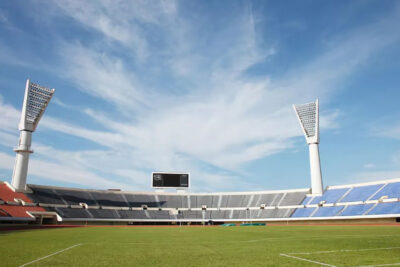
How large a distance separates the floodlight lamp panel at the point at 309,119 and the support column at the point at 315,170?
2035 mm

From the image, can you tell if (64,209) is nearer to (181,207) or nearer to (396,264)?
(181,207)

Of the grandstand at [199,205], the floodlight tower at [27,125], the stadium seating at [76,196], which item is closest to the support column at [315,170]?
the grandstand at [199,205]

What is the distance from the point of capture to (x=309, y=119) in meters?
75.8

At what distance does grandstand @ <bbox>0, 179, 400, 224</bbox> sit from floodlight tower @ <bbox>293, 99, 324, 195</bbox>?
328 centimetres

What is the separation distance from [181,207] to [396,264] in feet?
259

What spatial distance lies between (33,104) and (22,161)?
12.9 m

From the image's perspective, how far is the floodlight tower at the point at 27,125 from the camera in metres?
64.9

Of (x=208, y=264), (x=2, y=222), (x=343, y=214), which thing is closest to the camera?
(x=208, y=264)

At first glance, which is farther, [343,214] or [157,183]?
[157,183]

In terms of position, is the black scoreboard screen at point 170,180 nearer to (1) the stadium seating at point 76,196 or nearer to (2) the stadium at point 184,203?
(2) the stadium at point 184,203

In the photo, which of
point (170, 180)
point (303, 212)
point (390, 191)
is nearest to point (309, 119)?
point (303, 212)

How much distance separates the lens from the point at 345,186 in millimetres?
71500

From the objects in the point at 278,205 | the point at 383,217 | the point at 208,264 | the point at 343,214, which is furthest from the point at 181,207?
the point at 208,264

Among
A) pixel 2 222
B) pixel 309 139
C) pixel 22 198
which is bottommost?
pixel 2 222
